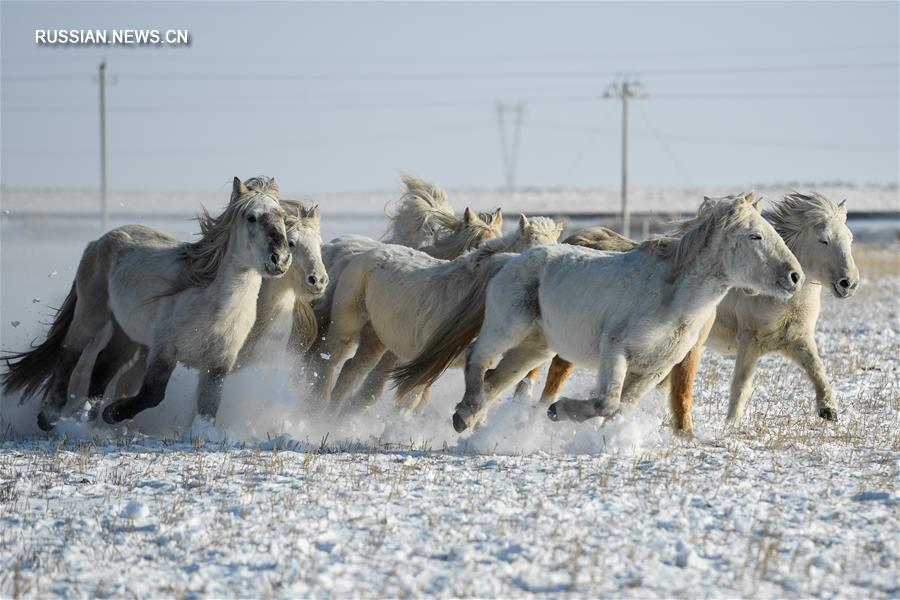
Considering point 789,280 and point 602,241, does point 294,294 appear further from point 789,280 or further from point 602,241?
point 789,280

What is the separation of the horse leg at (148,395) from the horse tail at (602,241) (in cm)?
319

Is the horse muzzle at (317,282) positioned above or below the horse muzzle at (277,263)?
below

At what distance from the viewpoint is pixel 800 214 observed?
847 cm

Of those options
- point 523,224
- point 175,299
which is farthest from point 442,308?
point 175,299

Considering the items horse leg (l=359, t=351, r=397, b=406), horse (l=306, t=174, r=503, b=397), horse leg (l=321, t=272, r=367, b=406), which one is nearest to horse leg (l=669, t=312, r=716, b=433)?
horse leg (l=359, t=351, r=397, b=406)

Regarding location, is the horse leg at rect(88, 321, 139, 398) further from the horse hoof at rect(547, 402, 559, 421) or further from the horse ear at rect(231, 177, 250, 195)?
the horse hoof at rect(547, 402, 559, 421)

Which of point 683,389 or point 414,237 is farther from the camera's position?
point 414,237

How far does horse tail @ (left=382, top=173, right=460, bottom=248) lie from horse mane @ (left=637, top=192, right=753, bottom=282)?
13.4ft

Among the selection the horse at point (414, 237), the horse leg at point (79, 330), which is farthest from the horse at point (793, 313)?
the horse leg at point (79, 330)

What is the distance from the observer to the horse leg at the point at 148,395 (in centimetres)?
784

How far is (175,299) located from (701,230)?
370cm

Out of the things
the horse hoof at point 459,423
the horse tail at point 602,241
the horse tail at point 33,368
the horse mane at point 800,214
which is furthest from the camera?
the horse tail at point 33,368

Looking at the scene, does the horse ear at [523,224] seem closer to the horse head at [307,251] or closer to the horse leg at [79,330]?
the horse head at [307,251]

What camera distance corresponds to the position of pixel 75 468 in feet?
22.0
